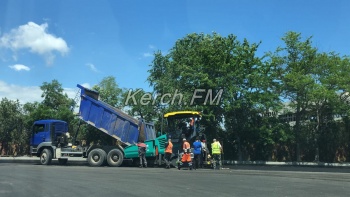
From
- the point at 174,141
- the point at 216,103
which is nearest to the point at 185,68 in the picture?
the point at 216,103

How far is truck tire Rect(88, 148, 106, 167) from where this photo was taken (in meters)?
22.4

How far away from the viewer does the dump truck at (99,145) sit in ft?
73.6

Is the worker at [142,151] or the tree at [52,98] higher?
the tree at [52,98]

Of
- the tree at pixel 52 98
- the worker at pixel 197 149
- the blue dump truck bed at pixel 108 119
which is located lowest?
the worker at pixel 197 149

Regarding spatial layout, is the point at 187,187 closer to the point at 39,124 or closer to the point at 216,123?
the point at 39,124

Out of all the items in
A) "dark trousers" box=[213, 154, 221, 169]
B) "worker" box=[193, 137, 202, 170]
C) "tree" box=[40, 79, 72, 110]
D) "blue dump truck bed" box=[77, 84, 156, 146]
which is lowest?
"dark trousers" box=[213, 154, 221, 169]

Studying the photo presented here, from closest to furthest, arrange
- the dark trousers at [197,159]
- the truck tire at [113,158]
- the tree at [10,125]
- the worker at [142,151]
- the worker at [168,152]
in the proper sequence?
1. the worker at [168,152]
2. the dark trousers at [197,159]
3. the worker at [142,151]
4. the truck tire at [113,158]
5. the tree at [10,125]

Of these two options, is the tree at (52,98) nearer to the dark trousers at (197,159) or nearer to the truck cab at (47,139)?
the truck cab at (47,139)

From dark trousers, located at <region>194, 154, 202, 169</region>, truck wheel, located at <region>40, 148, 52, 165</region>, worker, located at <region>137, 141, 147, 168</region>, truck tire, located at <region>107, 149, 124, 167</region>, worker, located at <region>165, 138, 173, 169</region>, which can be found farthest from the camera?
truck wheel, located at <region>40, 148, 52, 165</region>

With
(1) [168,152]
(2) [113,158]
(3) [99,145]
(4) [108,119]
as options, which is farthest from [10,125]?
(1) [168,152]

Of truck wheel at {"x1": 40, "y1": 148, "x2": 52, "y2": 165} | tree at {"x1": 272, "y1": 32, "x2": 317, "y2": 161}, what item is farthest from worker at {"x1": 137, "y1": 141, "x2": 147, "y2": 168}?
tree at {"x1": 272, "y1": 32, "x2": 317, "y2": 161}

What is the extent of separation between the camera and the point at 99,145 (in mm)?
22984

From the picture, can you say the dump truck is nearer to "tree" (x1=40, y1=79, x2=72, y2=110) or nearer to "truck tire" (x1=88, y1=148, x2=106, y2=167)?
"truck tire" (x1=88, y1=148, x2=106, y2=167)

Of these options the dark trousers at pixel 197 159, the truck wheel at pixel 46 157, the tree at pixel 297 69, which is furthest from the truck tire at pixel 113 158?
the tree at pixel 297 69
